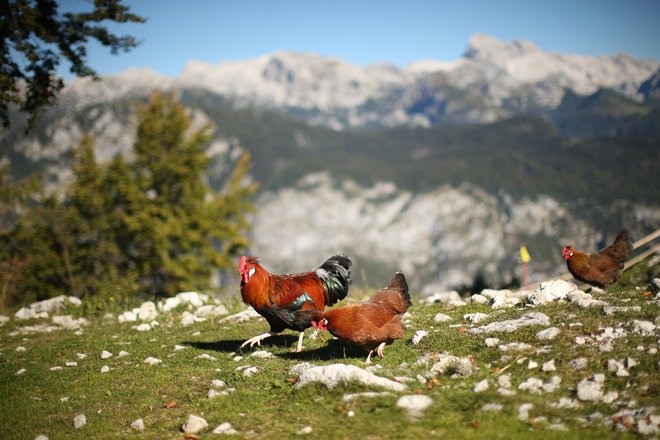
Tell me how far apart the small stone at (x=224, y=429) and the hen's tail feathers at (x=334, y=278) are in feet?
16.9

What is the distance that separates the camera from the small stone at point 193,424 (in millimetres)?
6984

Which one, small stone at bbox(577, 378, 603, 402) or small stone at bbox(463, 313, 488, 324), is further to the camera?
small stone at bbox(463, 313, 488, 324)

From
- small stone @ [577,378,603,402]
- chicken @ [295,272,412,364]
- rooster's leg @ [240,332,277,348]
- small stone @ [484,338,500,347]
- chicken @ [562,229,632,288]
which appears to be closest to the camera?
small stone @ [577,378,603,402]

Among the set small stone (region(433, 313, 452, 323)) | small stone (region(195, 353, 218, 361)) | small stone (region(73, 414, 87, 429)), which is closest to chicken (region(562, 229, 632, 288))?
small stone (region(433, 313, 452, 323))

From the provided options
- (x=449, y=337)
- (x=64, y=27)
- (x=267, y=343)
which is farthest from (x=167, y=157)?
(x=449, y=337)

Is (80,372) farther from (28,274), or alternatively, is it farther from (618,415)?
(28,274)

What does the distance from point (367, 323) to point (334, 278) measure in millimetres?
2982

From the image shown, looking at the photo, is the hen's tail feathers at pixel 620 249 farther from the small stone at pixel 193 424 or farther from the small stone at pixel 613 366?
the small stone at pixel 193 424

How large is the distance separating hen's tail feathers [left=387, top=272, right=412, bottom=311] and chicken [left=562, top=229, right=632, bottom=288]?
→ 18.5 ft

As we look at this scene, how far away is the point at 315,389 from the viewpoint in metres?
7.70

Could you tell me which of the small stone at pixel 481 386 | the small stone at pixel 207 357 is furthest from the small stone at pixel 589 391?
the small stone at pixel 207 357

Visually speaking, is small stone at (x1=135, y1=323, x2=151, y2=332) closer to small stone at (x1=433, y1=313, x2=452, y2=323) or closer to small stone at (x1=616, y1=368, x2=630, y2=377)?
small stone at (x1=433, y1=313, x2=452, y2=323)

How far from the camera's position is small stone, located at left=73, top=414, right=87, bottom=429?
765 centimetres

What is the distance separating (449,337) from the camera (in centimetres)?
968
